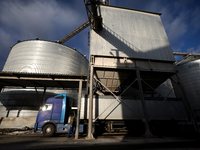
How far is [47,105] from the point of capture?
846 cm

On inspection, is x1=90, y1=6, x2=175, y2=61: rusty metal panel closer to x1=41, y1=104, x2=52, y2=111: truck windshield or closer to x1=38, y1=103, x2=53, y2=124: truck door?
x1=41, y1=104, x2=52, y2=111: truck windshield

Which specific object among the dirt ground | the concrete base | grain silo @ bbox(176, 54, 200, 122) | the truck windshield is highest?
grain silo @ bbox(176, 54, 200, 122)

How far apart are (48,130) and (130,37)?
1232cm

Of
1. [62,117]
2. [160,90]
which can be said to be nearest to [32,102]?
[62,117]

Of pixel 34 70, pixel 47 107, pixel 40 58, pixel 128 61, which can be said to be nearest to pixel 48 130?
pixel 47 107

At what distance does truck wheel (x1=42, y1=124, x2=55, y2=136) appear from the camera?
7.62 meters

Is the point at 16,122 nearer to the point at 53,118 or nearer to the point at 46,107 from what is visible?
the point at 46,107

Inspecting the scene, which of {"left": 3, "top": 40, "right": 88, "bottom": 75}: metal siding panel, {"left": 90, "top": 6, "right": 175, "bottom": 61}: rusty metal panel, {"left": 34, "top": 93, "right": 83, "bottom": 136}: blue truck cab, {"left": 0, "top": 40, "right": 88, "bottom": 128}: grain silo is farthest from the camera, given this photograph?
{"left": 3, "top": 40, "right": 88, "bottom": 75}: metal siding panel

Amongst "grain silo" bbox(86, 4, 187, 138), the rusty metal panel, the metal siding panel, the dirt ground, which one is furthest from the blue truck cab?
the metal siding panel

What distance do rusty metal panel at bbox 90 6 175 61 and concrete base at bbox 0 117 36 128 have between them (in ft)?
36.4

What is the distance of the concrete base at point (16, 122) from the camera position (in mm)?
10709

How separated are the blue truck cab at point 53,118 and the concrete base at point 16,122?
4.79 meters

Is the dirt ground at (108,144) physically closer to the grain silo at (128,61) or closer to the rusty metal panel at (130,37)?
the grain silo at (128,61)

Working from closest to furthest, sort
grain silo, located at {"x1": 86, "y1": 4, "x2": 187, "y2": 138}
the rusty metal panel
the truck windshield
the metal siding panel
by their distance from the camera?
the truck windshield, grain silo, located at {"x1": 86, "y1": 4, "x2": 187, "y2": 138}, the rusty metal panel, the metal siding panel
